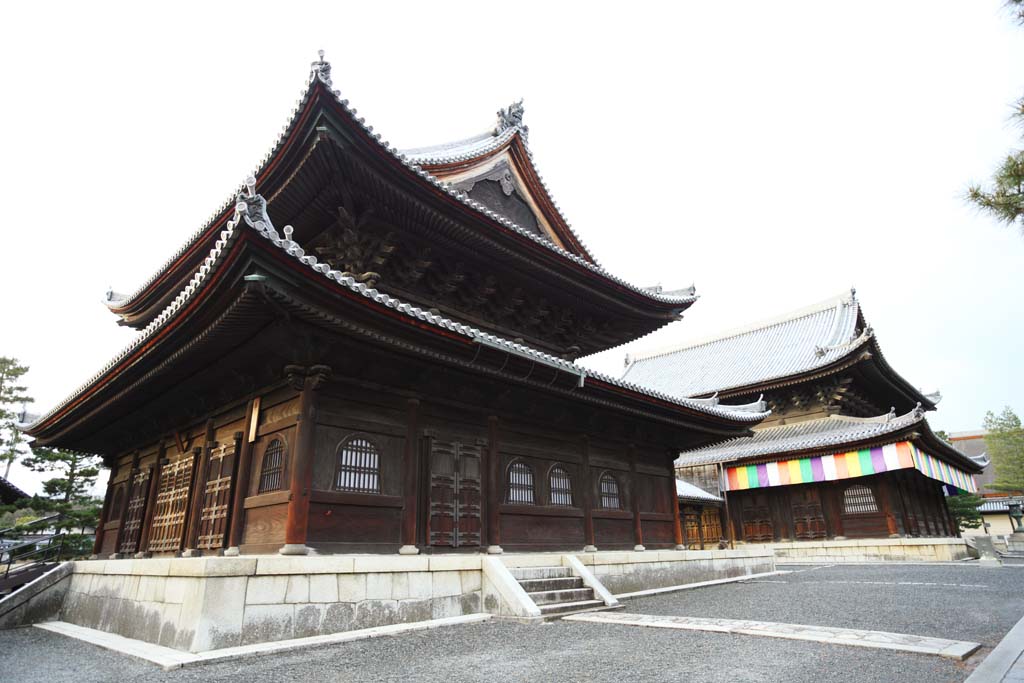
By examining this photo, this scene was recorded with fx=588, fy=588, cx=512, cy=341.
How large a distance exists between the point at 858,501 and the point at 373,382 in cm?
2281

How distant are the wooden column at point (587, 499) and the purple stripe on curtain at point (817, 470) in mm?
14715

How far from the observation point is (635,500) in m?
15.3

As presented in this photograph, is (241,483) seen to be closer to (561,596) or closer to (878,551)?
(561,596)

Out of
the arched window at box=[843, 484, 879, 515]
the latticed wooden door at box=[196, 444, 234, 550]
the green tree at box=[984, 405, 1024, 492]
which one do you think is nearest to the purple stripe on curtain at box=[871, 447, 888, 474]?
the arched window at box=[843, 484, 879, 515]

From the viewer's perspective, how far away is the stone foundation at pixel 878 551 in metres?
22.8

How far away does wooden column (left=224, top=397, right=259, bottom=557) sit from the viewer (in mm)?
10045

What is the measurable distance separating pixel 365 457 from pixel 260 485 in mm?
1818

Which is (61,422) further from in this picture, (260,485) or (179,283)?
(260,485)

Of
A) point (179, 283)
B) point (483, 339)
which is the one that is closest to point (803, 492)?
point (483, 339)

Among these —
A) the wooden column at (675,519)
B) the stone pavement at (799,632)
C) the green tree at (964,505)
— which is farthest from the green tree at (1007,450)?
the stone pavement at (799,632)

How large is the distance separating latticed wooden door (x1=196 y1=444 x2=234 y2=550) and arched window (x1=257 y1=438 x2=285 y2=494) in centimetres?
102

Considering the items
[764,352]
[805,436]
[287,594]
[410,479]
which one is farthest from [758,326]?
[287,594]

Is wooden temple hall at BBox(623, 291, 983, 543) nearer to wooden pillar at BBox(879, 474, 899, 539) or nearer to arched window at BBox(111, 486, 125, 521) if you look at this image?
wooden pillar at BBox(879, 474, 899, 539)

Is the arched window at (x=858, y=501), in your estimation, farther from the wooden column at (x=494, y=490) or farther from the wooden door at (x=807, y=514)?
the wooden column at (x=494, y=490)
